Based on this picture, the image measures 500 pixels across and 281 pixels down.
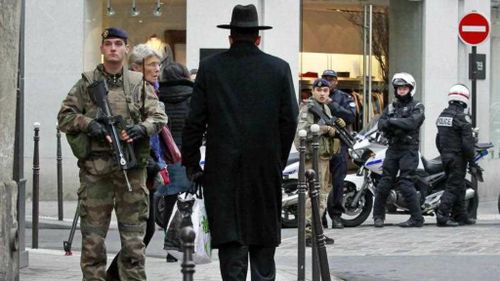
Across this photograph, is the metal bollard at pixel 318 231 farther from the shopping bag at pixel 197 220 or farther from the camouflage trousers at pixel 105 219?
the shopping bag at pixel 197 220

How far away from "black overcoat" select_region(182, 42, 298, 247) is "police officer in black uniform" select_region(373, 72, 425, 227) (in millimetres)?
8467

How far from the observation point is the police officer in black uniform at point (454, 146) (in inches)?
671

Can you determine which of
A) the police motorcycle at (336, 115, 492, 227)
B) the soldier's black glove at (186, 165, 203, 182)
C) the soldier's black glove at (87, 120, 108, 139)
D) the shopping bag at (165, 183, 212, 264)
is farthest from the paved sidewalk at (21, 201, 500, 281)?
the soldier's black glove at (186, 165, 203, 182)

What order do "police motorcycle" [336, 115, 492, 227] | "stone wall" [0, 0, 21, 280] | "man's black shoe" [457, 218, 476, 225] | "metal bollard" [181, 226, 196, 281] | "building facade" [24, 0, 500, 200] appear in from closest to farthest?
"metal bollard" [181, 226, 196, 281], "stone wall" [0, 0, 21, 280], "police motorcycle" [336, 115, 492, 227], "man's black shoe" [457, 218, 476, 225], "building facade" [24, 0, 500, 200]

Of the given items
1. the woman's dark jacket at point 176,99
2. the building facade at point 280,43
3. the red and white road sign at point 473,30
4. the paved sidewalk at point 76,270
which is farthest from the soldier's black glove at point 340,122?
the red and white road sign at point 473,30

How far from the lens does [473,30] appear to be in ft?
69.0

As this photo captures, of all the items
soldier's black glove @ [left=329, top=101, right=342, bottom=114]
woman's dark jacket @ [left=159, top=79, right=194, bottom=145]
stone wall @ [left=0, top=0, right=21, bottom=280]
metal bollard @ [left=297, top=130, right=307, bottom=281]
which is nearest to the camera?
stone wall @ [left=0, top=0, right=21, bottom=280]

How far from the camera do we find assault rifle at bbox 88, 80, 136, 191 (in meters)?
8.84

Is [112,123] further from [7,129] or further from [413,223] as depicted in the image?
[413,223]

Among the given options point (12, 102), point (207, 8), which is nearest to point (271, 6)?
point (207, 8)

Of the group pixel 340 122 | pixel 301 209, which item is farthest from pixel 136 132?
pixel 340 122

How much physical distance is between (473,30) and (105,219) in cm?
1293

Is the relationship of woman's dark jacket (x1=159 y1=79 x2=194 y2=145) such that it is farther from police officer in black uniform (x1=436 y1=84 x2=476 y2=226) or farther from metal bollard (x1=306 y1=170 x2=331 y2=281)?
police officer in black uniform (x1=436 y1=84 x2=476 y2=226)

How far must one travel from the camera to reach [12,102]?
8.58 meters
